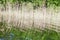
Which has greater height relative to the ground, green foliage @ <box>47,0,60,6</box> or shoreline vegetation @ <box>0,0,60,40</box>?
green foliage @ <box>47,0,60,6</box>

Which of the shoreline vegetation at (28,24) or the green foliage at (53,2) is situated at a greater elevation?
the green foliage at (53,2)

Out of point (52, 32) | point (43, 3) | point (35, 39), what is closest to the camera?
point (35, 39)

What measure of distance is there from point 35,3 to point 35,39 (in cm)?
572

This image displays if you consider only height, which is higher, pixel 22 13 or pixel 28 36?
pixel 22 13

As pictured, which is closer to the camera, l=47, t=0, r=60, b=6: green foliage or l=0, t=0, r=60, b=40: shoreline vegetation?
l=0, t=0, r=60, b=40: shoreline vegetation

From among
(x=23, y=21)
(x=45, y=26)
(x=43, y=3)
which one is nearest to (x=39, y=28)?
(x=45, y=26)

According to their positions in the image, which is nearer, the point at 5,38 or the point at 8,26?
the point at 5,38

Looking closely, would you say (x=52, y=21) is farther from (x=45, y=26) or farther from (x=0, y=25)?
(x=0, y=25)

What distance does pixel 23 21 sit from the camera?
10.1 meters

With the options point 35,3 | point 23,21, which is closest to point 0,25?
point 23,21

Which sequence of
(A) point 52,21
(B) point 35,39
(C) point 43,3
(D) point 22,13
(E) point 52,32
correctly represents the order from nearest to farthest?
(B) point 35,39, (E) point 52,32, (A) point 52,21, (D) point 22,13, (C) point 43,3

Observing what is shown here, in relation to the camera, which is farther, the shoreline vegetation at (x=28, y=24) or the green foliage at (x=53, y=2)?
the green foliage at (x=53, y=2)

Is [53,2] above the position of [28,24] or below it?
above

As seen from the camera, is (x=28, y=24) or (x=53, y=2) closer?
(x=28, y=24)
